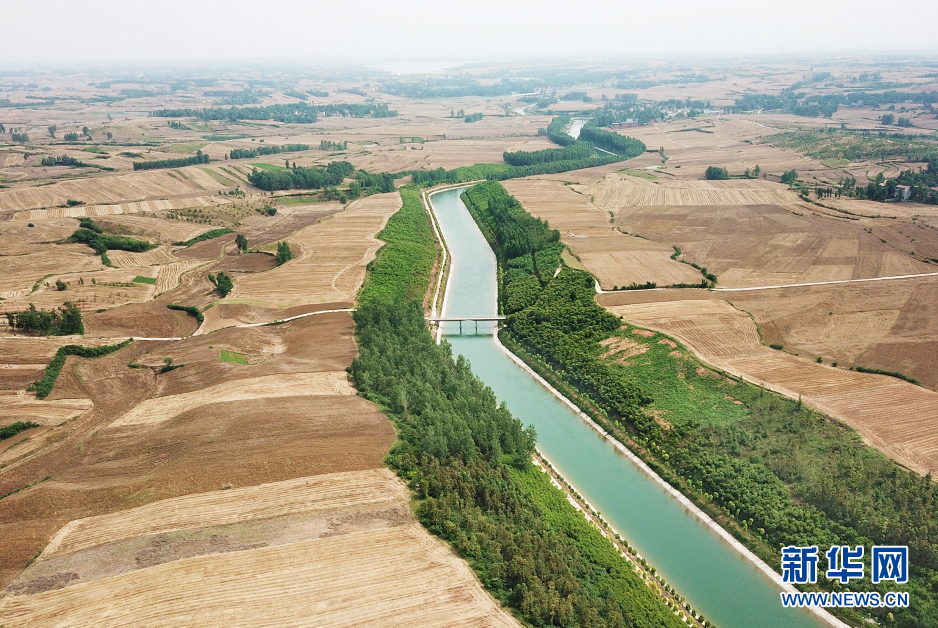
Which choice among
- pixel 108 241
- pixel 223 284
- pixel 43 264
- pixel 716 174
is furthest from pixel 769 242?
pixel 43 264

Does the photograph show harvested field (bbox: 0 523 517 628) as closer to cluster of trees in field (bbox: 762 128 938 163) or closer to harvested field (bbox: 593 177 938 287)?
harvested field (bbox: 593 177 938 287)

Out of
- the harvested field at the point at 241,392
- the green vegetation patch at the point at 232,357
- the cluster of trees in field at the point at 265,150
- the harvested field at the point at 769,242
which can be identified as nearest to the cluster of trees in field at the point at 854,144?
the harvested field at the point at 769,242

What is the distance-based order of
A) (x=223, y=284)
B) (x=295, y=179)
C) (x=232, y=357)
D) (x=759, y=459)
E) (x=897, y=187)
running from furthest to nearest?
(x=295, y=179)
(x=897, y=187)
(x=223, y=284)
(x=232, y=357)
(x=759, y=459)

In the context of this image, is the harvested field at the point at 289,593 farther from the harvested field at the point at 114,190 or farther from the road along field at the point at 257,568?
the harvested field at the point at 114,190

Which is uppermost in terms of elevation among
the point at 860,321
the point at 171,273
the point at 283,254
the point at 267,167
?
the point at 267,167

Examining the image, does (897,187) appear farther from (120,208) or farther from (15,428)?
(120,208)

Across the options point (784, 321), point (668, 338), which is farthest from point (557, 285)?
point (784, 321)
